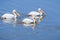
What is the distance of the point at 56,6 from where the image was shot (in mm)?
18781

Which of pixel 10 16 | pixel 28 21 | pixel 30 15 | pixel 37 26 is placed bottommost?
pixel 37 26

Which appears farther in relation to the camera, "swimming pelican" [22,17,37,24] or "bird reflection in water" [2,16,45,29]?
"swimming pelican" [22,17,37,24]

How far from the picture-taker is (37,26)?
15547mm

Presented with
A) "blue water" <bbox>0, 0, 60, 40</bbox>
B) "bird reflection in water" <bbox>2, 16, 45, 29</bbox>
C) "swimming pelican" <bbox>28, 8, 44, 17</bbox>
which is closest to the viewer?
"blue water" <bbox>0, 0, 60, 40</bbox>

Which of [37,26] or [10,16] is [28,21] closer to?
[37,26]

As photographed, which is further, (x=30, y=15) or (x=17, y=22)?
(x=30, y=15)

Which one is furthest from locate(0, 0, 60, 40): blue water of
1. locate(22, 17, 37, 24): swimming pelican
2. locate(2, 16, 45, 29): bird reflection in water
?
locate(22, 17, 37, 24): swimming pelican

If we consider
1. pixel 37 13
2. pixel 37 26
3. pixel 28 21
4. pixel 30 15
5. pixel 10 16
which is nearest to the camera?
pixel 37 26

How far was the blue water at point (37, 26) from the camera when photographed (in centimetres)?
1436

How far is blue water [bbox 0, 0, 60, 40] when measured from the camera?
1436 cm

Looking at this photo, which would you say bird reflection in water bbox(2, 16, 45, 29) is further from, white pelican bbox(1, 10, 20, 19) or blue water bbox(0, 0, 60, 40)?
white pelican bbox(1, 10, 20, 19)

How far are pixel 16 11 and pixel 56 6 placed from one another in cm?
220

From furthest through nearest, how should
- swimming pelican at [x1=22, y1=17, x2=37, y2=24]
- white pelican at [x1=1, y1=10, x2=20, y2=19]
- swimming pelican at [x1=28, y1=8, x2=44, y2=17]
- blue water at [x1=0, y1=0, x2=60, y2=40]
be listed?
swimming pelican at [x1=28, y1=8, x2=44, y2=17] < white pelican at [x1=1, y1=10, x2=20, y2=19] < swimming pelican at [x1=22, y1=17, x2=37, y2=24] < blue water at [x1=0, y1=0, x2=60, y2=40]

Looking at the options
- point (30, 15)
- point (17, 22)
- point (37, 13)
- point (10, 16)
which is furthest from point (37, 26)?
point (37, 13)
